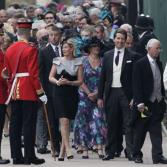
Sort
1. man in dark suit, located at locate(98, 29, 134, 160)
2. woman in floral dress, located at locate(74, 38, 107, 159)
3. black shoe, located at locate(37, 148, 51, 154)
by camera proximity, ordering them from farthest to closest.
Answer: black shoe, located at locate(37, 148, 51, 154)
woman in floral dress, located at locate(74, 38, 107, 159)
man in dark suit, located at locate(98, 29, 134, 160)

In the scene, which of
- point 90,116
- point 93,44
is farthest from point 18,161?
point 93,44

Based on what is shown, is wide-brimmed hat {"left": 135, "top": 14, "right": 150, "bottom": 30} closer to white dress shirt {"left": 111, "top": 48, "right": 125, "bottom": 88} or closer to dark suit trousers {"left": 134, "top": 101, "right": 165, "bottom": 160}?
white dress shirt {"left": 111, "top": 48, "right": 125, "bottom": 88}

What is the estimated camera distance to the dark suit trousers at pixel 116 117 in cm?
1839

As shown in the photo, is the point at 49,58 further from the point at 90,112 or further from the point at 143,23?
the point at 143,23

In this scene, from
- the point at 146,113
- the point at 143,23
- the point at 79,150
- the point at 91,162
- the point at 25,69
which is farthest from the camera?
the point at 143,23

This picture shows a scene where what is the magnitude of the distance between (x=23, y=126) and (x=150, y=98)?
2114 millimetres

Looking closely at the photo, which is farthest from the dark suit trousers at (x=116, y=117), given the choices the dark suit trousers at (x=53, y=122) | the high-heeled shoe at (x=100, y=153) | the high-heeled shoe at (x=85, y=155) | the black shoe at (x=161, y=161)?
the dark suit trousers at (x=53, y=122)

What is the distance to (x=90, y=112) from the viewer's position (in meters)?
18.9

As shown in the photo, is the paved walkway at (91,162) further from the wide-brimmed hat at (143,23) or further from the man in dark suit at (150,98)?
the wide-brimmed hat at (143,23)

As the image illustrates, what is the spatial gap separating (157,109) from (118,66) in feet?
3.16

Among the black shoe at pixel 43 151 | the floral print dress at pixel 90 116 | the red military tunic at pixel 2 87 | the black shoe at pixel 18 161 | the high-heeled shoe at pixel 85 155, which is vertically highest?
the red military tunic at pixel 2 87

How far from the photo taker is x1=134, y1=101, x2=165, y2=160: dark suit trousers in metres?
18.0

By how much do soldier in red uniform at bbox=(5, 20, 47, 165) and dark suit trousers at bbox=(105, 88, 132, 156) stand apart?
1.63 metres

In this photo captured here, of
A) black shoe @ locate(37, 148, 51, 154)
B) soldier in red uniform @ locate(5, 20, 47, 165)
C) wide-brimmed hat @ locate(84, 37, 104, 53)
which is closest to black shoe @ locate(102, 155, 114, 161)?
black shoe @ locate(37, 148, 51, 154)
